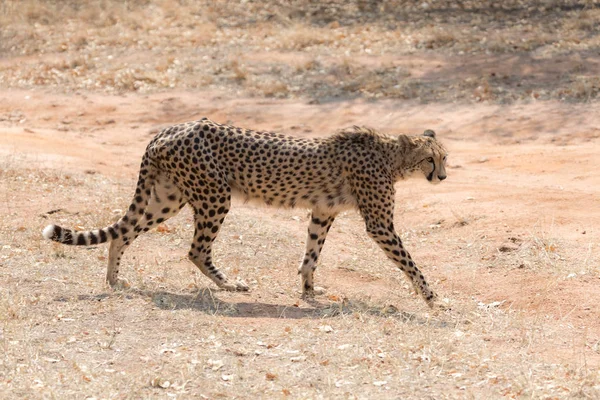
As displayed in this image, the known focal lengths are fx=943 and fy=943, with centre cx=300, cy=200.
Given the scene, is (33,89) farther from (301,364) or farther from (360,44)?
(301,364)

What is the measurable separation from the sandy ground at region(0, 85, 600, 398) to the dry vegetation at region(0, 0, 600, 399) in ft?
0.10

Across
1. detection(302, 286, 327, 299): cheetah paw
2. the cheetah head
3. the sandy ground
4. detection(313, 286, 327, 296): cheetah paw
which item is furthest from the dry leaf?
the cheetah head

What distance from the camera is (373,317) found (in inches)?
241

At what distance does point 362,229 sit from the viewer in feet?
30.1

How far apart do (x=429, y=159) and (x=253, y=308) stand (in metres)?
1.77

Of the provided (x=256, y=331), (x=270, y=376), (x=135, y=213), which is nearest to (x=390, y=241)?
(x=256, y=331)

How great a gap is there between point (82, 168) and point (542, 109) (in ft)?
20.9

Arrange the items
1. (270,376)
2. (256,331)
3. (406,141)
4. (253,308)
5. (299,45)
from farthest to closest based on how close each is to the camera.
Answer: (299,45), (406,141), (253,308), (256,331), (270,376)

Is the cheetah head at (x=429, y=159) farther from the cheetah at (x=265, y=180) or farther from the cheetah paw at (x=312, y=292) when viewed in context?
the cheetah paw at (x=312, y=292)

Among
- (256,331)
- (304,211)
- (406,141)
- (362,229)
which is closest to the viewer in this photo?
(256,331)

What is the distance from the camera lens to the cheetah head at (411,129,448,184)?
23.0 ft

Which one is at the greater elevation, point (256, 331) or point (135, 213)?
point (135, 213)

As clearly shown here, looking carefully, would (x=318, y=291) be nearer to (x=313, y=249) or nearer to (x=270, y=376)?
(x=313, y=249)

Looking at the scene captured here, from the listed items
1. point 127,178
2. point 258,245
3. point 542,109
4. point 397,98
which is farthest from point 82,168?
point 542,109
